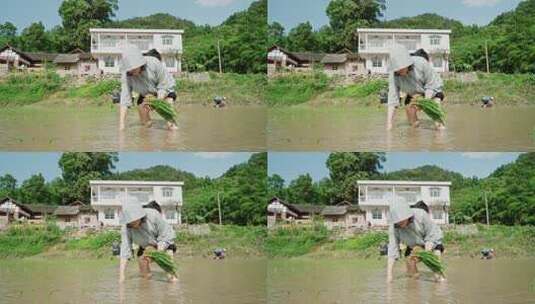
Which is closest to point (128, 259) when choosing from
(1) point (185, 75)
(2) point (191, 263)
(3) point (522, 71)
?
(2) point (191, 263)

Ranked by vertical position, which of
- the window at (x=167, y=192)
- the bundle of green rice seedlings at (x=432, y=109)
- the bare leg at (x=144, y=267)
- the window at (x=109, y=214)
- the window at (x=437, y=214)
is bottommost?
the bare leg at (x=144, y=267)

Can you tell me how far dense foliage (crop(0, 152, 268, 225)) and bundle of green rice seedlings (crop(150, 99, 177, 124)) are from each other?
1.15 feet

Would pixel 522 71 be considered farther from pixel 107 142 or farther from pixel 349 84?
pixel 107 142

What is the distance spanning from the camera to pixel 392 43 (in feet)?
20.7

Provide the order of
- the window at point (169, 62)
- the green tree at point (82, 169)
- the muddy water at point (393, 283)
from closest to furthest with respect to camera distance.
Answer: the muddy water at point (393, 283)
the green tree at point (82, 169)
the window at point (169, 62)

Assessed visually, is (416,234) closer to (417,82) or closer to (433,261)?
(433,261)

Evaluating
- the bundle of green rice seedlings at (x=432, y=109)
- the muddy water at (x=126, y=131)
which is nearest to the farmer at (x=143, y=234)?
the muddy water at (x=126, y=131)

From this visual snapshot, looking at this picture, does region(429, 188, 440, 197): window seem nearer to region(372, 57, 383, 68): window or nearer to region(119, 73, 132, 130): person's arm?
region(372, 57, 383, 68): window

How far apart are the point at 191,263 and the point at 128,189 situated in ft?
2.07

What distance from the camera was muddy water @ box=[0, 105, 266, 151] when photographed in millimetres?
6230

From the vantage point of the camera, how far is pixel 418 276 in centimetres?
622

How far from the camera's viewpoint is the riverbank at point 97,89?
20.9ft

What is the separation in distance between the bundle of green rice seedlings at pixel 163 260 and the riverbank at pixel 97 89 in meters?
1.01

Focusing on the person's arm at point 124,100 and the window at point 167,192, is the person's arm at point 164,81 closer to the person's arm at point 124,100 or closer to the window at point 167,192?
the person's arm at point 124,100
